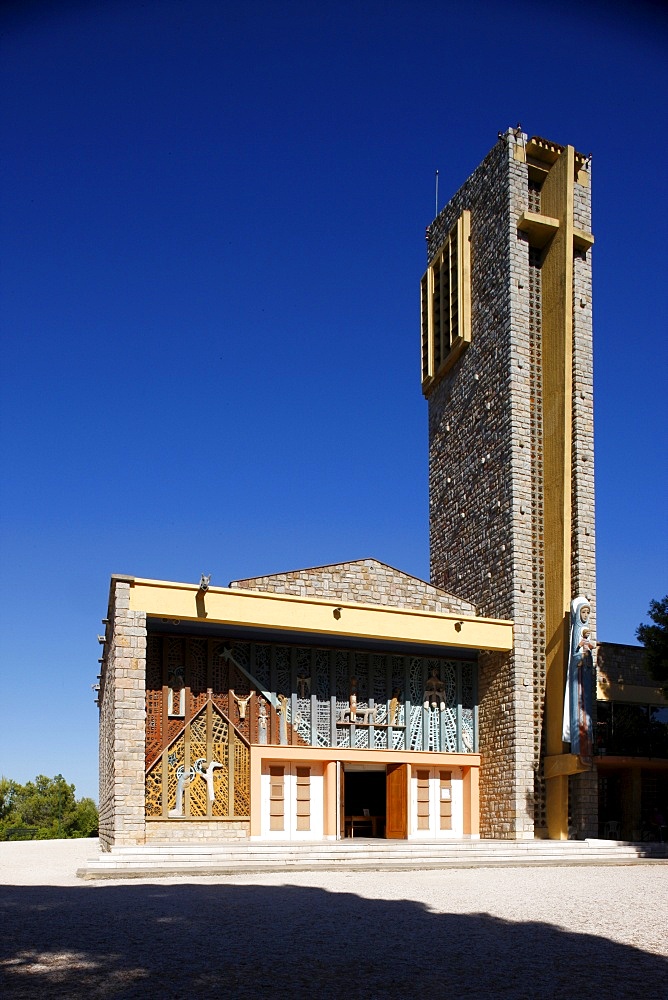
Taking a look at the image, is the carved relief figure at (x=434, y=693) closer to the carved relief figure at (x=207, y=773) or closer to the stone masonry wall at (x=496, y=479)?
the stone masonry wall at (x=496, y=479)

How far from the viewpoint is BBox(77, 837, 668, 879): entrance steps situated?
13883mm

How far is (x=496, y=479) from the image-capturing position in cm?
2094

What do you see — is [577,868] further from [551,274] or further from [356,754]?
[551,274]

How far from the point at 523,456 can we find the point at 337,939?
13955mm

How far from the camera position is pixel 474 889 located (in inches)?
443

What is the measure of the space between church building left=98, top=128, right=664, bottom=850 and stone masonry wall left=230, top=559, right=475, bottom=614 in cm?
4

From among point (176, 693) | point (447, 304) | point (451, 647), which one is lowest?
point (176, 693)

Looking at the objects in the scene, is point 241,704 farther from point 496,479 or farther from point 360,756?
point 496,479

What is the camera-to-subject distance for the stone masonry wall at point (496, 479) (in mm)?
19547

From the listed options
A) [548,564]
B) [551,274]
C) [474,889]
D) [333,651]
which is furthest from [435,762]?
[551,274]

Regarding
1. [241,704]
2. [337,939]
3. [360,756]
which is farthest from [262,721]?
[337,939]

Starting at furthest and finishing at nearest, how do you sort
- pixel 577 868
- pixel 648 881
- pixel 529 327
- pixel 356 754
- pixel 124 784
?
pixel 529 327 → pixel 356 754 → pixel 124 784 → pixel 577 868 → pixel 648 881

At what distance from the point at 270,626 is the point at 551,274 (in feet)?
31.0

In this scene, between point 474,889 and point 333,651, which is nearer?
point 474,889
